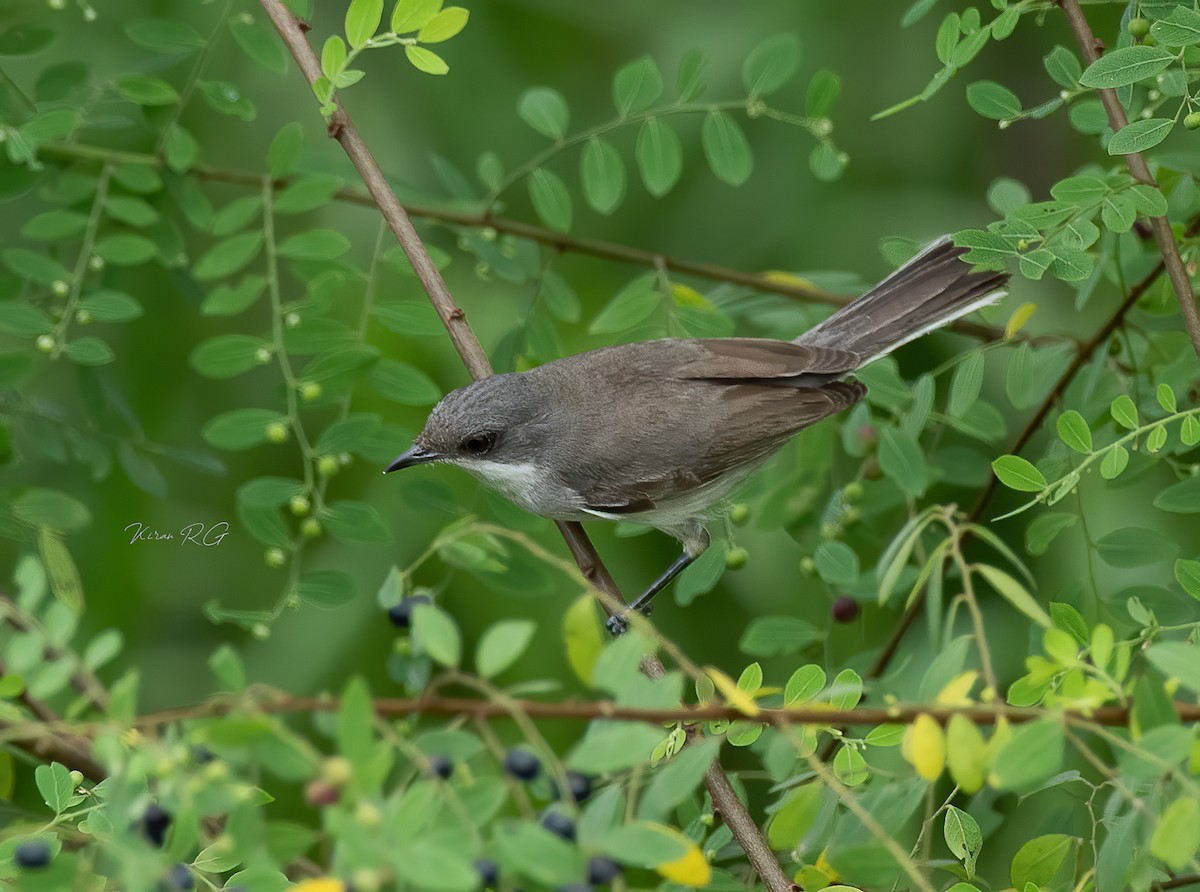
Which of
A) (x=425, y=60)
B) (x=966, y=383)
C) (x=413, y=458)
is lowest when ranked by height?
(x=966, y=383)

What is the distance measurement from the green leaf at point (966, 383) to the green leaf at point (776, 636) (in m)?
0.66

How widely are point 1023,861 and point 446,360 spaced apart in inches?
130

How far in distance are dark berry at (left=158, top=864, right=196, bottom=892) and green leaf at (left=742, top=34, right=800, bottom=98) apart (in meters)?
2.49

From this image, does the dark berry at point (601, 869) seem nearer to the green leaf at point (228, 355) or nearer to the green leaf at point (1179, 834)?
the green leaf at point (1179, 834)

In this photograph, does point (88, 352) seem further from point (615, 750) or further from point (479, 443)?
point (615, 750)

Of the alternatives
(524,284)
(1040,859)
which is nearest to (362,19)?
(524,284)

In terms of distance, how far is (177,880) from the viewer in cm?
168

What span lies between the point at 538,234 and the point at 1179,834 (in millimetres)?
2601

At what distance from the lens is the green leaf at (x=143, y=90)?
3400 millimetres

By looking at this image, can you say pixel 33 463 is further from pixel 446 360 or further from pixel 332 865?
pixel 332 865

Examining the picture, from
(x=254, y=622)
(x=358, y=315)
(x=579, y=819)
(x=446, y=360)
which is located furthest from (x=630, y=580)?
(x=579, y=819)

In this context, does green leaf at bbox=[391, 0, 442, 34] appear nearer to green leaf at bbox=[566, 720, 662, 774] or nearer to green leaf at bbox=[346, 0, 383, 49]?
green leaf at bbox=[346, 0, 383, 49]

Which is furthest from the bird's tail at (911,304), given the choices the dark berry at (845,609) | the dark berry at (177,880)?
the dark berry at (177,880)

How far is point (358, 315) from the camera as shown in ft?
16.0
